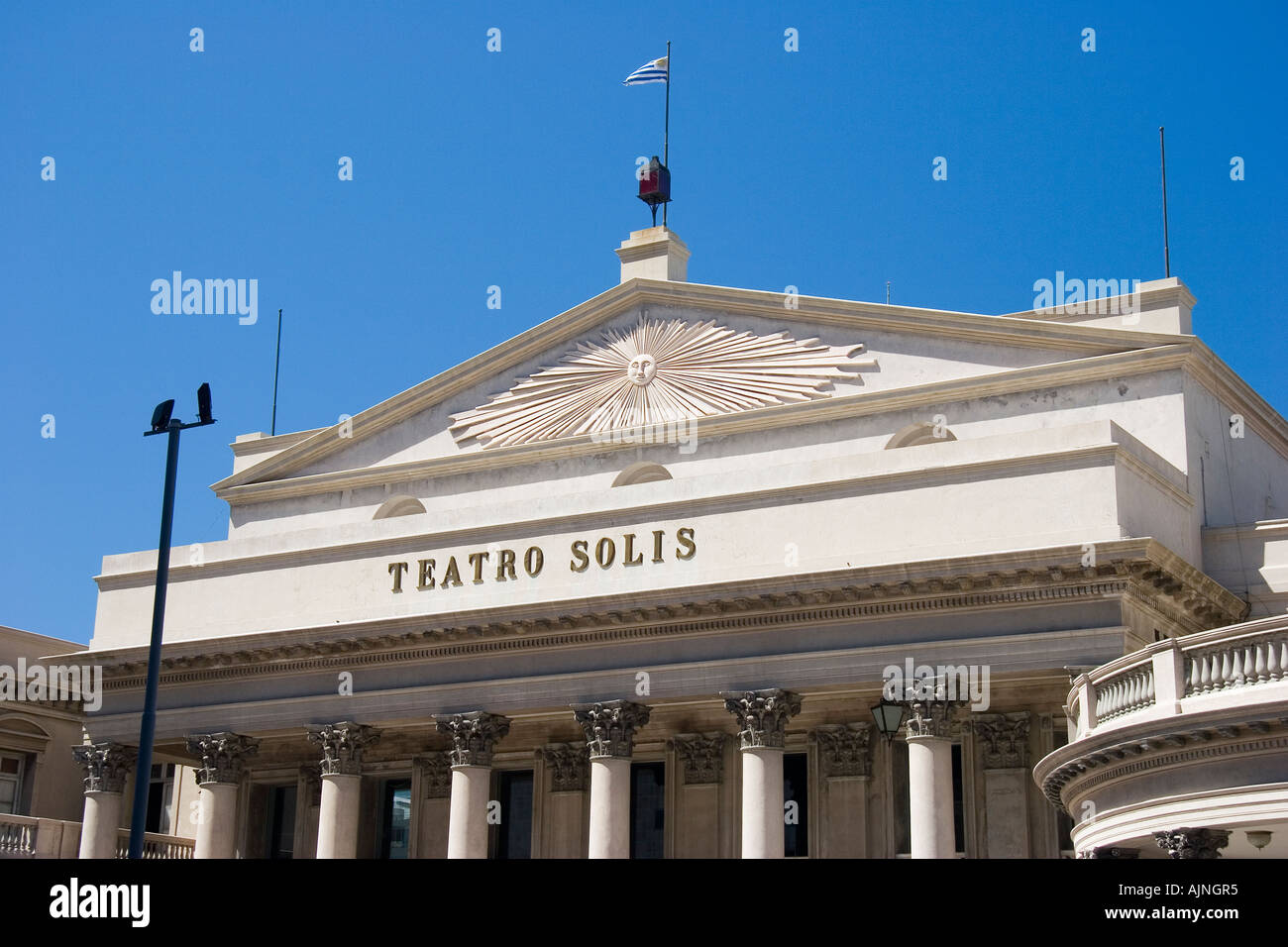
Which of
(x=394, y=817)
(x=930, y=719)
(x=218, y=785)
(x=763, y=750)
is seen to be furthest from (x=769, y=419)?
(x=218, y=785)

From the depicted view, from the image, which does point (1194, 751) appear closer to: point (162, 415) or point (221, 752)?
point (162, 415)

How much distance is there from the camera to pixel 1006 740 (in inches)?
1194

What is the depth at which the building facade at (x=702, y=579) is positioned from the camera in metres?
28.6

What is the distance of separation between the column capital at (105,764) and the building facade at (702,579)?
0.09m

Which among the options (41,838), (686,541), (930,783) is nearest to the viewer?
(930,783)

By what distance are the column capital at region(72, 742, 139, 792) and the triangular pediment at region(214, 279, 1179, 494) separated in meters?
6.57

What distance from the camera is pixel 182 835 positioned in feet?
137

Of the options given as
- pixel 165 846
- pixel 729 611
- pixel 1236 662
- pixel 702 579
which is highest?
pixel 702 579

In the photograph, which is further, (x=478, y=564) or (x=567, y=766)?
(x=567, y=766)

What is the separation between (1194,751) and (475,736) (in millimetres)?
16389

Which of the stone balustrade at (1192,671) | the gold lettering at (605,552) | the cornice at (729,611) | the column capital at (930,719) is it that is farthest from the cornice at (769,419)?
the stone balustrade at (1192,671)
